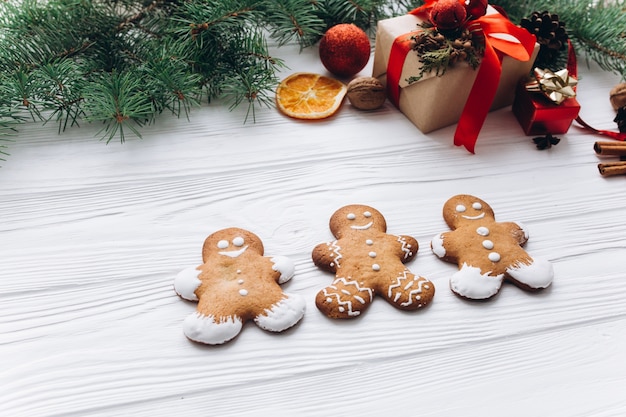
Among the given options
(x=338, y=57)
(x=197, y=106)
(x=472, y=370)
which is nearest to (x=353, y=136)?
(x=338, y=57)

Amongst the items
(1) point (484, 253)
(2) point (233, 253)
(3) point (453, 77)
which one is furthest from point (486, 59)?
(2) point (233, 253)

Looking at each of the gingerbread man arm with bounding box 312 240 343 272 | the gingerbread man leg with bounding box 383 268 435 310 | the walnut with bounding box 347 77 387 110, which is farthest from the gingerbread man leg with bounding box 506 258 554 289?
the walnut with bounding box 347 77 387 110

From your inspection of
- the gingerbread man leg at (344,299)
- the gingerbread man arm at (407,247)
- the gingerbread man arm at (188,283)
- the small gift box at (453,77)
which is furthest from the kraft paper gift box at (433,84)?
the gingerbread man arm at (188,283)

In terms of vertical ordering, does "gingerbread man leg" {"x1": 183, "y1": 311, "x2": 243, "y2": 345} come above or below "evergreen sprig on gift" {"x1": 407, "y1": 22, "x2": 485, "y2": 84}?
below

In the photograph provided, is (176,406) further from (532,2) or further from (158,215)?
(532,2)

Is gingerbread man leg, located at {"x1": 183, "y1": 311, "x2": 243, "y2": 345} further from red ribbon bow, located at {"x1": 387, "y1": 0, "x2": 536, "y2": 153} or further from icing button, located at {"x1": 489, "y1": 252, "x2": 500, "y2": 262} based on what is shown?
red ribbon bow, located at {"x1": 387, "y1": 0, "x2": 536, "y2": 153}

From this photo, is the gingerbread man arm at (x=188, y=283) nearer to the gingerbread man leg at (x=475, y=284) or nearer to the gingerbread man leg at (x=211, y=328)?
the gingerbread man leg at (x=211, y=328)
